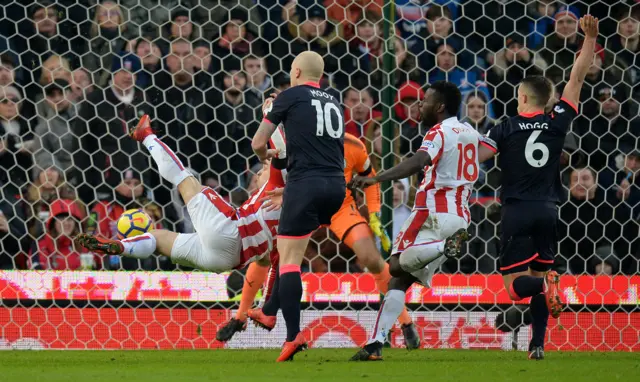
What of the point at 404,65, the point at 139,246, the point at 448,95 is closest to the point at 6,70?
the point at 139,246

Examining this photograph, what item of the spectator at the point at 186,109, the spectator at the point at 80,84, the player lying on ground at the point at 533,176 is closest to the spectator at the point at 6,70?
the spectator at the point at 80,84

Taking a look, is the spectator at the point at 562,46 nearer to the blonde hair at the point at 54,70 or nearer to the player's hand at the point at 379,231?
the player's hand at the point at 379,231

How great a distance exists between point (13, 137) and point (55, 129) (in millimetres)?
318

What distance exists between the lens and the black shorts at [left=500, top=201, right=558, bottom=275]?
5555 millimetres

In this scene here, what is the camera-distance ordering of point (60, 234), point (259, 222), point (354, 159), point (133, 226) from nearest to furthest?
point (259, 222), point (133, 226), point (354, 159), point (60, 234)

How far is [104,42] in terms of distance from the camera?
7902 mm

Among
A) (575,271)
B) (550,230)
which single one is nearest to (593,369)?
(550,230)

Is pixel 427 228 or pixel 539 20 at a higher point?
pixel 539 20

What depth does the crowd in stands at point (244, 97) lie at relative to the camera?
7477mm

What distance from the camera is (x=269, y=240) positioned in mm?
5969

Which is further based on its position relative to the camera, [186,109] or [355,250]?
[186,109]

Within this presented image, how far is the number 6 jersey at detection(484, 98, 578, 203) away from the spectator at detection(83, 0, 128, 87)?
134 inches

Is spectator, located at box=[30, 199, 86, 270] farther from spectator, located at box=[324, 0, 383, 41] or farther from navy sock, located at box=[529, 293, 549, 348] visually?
navy sock, located at box=[529, 293, 549, 348]

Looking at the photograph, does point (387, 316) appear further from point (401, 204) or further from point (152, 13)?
point (152, 13)
